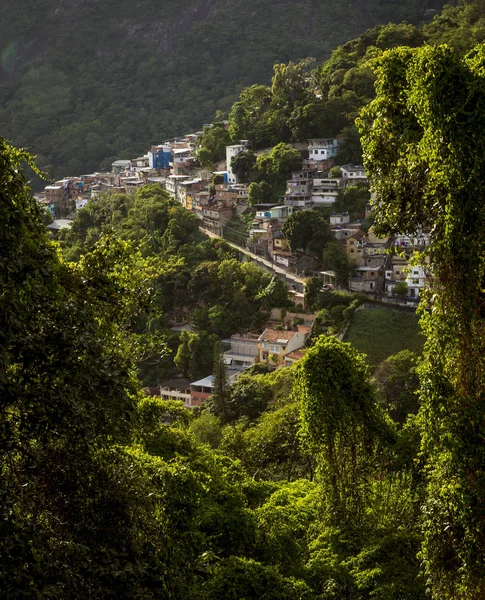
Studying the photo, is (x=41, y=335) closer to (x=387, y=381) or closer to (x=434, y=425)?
(x=434, y=425)

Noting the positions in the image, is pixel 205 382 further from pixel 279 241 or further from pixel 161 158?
pixel 161 158

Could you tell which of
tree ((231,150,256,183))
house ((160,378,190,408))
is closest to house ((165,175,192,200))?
tree ((231,150,256,183))

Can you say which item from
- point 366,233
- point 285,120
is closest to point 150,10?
point 285,120

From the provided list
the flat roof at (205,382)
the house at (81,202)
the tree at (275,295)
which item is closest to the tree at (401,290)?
the tree at (275,295)

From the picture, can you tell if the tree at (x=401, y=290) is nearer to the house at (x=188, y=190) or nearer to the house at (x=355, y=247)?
the house at (x=355, y=247)

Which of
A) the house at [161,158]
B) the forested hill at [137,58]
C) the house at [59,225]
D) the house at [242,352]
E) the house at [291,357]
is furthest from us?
the forested hill at [137,58]

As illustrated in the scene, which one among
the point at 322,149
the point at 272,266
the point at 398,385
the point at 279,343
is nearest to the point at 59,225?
the point at 322,149
